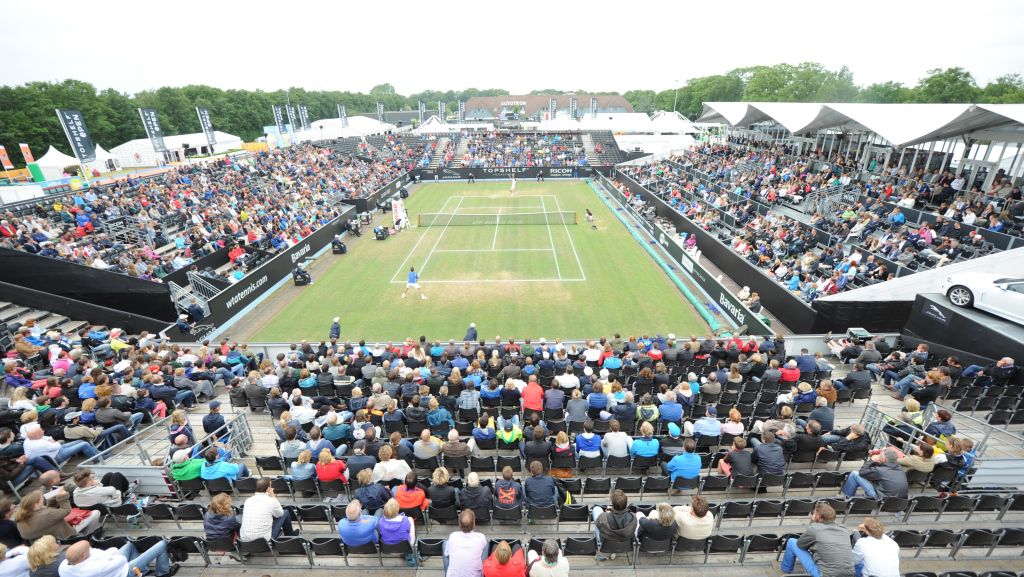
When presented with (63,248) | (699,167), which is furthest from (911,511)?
(699,167)

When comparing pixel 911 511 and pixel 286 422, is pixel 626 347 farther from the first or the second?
pixel 286 422

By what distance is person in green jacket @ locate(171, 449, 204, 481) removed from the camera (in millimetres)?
7906

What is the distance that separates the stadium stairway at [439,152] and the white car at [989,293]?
164 ft

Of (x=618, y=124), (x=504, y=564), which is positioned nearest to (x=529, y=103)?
(x=618, y=124)

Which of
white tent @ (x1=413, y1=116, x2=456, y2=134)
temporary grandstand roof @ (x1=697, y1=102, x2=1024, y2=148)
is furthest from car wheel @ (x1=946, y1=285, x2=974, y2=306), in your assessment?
white tent @ (x1=413, y1=116, x2=456, y2=134)

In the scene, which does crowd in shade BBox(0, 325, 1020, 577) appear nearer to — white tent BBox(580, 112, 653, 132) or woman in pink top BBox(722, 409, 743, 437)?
woman in pink top BBox(722, 409, 743, 437)

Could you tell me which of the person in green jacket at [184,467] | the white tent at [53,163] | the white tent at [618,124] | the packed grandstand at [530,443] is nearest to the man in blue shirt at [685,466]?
the packed grandstand at [530,443]

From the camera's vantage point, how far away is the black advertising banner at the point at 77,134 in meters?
25.9

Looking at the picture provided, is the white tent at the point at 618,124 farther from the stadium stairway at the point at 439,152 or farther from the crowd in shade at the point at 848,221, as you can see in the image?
the crowd in shade at the point at 848,221

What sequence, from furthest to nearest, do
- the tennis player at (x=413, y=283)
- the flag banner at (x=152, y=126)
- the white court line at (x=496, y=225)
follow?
1. the flag banner at (x=152, y=126)
2. the white court line at (x=496, y=225)
3. the tennis player at (x=413, y=283)

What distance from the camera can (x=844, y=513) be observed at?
729 centimetres

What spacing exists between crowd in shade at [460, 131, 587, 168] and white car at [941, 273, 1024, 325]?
46.7 metres

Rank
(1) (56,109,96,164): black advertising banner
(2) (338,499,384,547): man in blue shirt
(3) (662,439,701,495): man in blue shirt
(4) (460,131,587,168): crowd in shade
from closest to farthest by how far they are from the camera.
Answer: (2) (338,499,384,547): man in blue shirt → (3) (662,439,701,495): man in blue shirt → (1) (56,109,96,164): black advertising banner → (4) (460,131,587,168): crowd in shade

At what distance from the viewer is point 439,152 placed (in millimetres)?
64375
